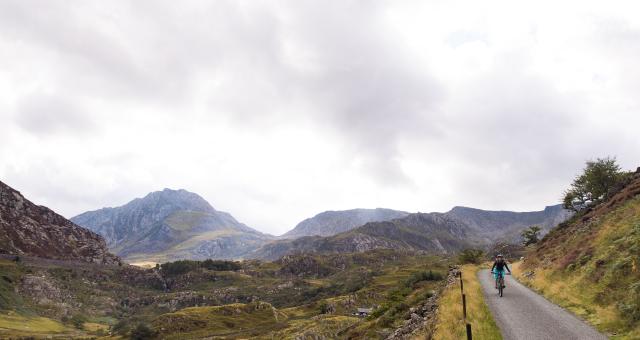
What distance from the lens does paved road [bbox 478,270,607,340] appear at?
20.1 meters

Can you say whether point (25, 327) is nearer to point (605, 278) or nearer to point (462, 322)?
point (462, 322)

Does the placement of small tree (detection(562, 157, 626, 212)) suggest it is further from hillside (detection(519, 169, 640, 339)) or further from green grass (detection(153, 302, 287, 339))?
green grass (detection(153, 302, 287, 339))

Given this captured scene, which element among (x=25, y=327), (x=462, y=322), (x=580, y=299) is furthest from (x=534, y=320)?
(x=25, y=327)

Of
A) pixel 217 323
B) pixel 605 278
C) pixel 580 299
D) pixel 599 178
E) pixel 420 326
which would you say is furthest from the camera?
pixel 217 323

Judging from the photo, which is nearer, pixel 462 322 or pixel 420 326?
pixel 462 322

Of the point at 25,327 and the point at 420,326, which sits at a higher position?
the point at 420,326

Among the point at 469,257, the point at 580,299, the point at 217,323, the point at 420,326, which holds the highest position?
the point at 469,257

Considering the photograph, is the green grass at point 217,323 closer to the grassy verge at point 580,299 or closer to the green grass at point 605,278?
the grassy verge at point 580,299

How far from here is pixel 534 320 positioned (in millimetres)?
23844

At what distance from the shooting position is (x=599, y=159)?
103188mm

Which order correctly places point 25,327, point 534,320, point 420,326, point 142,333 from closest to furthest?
point 534,320 → point 420,326 → point 142,333 → point 25,327

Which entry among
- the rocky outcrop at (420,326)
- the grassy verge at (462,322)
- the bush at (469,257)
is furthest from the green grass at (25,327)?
the grassy verge at (462,322)

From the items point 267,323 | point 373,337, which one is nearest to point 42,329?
point 267,323

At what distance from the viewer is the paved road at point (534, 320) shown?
2011 cm
